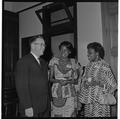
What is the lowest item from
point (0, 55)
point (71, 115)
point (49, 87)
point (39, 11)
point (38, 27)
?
point (71, 115)

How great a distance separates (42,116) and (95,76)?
1.84 feet

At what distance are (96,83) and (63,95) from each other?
0.31 m

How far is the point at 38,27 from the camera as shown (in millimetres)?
1687

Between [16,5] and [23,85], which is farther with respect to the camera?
[16,5]

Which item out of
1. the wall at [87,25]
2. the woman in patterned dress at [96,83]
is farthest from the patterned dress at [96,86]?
the wall at [87,25]

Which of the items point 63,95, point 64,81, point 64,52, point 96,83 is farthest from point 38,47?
point 96,83

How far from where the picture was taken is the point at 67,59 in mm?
1611

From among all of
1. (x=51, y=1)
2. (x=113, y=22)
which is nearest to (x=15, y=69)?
(x=51, y=1)

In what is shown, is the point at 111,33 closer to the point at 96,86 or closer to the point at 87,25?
the point at 87,25

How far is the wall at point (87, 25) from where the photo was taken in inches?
62.7

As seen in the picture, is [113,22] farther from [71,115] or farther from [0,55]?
[0,55]

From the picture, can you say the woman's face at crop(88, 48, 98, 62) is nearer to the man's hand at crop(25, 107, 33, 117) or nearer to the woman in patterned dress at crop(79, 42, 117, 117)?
the woman in patterned dress at crop(79, 42, 117, 117)

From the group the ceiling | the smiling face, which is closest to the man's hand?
the smiling face

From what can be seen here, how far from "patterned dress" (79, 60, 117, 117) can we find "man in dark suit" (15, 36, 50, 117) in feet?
1.10
